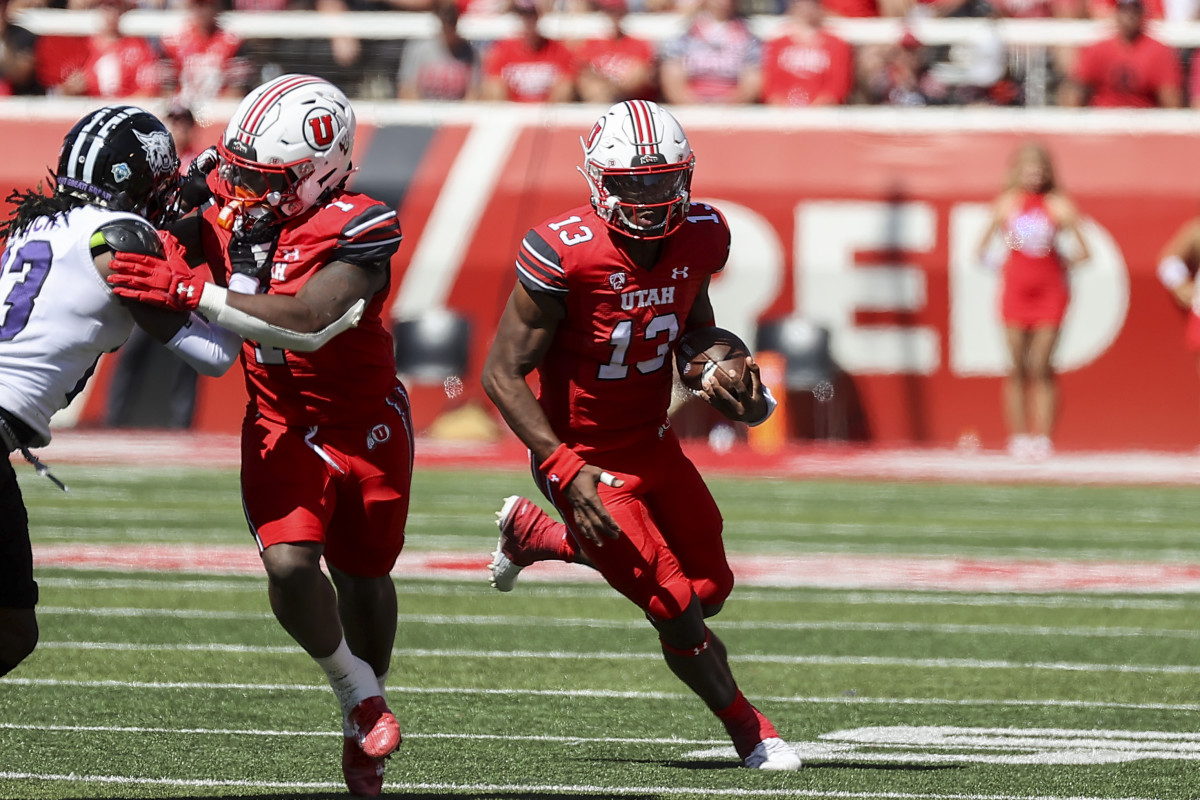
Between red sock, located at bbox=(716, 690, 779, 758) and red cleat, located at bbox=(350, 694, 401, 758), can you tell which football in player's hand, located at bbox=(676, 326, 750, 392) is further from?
red cleat, located at bbox=(350, 694, 401, 758)

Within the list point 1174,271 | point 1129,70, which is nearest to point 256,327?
point 1174,271

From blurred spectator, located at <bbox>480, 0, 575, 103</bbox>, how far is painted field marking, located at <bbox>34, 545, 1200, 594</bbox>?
→ 650 cm

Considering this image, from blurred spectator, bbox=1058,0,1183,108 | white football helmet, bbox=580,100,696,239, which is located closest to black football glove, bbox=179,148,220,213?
white football helmet, bbox=580,100,696,239

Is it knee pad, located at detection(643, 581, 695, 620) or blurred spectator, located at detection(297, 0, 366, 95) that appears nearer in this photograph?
knee pad, located at detection(643, 581, 695, 620)

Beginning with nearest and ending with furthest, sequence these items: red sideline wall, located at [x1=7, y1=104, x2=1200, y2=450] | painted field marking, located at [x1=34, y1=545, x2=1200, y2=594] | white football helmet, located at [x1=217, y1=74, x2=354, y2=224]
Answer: white football helmet, located at [x1=217, y1=74, x2=354, y2=224]
painted field marking, located at [x1=34, y1=545, x2=1200, y2=594]
red sideline wall, located at [x1=7, y1=104, x2=1200, y2=450]

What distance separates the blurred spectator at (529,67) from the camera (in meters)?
14.9

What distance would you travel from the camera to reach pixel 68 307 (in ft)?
14.1

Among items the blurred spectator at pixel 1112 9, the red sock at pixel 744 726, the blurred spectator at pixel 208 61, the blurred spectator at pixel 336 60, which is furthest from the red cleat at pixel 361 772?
the blurred spectator at pixel 1112 9

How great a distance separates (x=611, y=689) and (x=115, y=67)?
1059cm

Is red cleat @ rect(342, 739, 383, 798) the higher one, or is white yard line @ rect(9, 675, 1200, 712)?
red cleat @ rect(342, 739, 383, 798)

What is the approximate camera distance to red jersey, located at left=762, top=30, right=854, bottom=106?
14664 millimetres

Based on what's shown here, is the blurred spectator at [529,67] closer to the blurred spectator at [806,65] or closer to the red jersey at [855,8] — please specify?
the blurred spectator at [806,65]

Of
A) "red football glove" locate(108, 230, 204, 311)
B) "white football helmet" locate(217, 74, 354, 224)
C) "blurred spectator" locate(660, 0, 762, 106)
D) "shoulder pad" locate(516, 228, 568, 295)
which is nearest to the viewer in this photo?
"red football glove" locate(108, 230, 204, 311)

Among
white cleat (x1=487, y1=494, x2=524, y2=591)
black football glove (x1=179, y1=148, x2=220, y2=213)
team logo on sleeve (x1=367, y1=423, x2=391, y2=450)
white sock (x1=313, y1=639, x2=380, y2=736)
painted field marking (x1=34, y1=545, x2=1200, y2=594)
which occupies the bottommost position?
painted field marking (x1=34, y1=545, x2=1200, y2=594)
